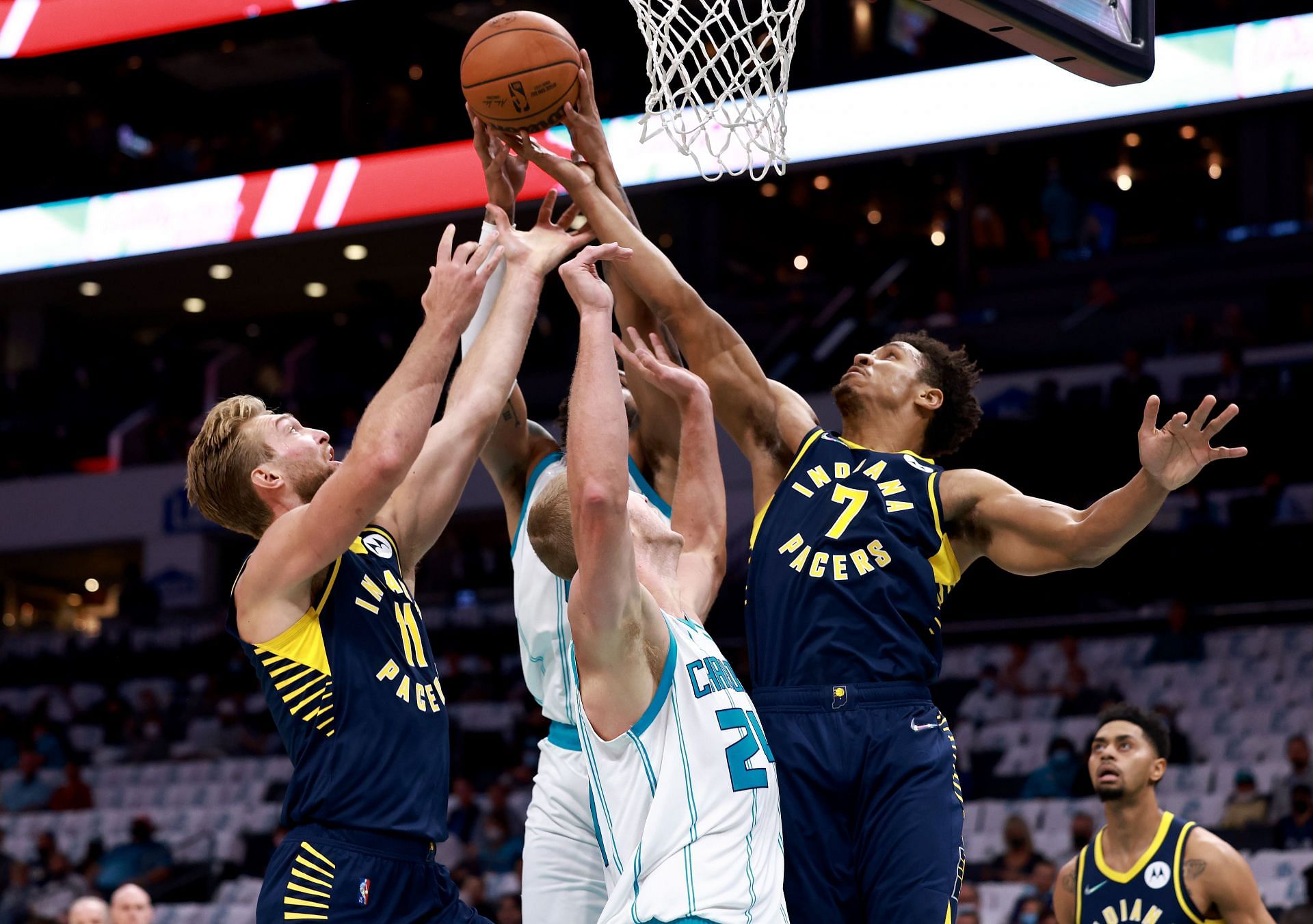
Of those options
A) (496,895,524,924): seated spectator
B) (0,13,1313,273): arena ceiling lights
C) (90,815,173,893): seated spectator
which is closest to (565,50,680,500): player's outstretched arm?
(0,13,1313,273): arena ceiling lights

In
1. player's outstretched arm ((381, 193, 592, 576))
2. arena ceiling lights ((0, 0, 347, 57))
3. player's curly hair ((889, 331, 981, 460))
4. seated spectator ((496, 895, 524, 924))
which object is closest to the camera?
player's outstretched arm ((381, 193, 592, 576))

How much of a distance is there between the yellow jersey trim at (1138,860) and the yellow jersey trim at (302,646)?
432 cm

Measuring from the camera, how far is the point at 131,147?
23.6 metres

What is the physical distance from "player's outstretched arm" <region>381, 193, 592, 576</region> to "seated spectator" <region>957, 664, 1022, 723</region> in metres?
9.10

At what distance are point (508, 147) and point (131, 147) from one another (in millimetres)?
20749

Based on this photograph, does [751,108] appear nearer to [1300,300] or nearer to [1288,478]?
[1288,478]

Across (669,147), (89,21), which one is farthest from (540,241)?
(89,21)

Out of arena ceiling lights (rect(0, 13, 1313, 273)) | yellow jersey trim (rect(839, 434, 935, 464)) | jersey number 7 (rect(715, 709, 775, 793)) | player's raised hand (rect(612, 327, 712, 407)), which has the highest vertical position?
arena ceiling lights (rect(0, 13, 1313, 273))

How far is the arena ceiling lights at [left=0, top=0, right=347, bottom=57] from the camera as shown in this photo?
14.6m

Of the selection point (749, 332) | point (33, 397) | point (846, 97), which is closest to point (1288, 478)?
point (846, 97)

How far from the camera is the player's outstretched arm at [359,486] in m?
3.40

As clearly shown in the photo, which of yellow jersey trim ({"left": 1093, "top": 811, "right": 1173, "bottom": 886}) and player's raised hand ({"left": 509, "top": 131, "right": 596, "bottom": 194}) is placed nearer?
player's raised hand ({"left": 509, "top": 131, "right": 596, "bottom": 194})

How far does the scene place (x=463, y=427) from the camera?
399cm

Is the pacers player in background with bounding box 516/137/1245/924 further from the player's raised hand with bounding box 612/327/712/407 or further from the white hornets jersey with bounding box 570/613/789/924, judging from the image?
the white hornets jersey with bounding box 570/613/789/924
